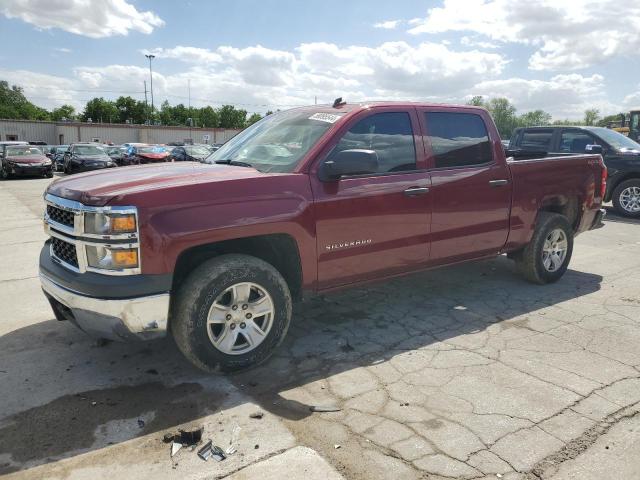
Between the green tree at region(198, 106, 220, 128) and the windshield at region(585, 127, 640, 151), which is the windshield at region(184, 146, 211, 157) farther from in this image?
the green tree at region(198, 106, 220, 128)

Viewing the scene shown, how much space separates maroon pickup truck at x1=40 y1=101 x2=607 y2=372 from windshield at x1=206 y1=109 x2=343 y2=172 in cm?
2

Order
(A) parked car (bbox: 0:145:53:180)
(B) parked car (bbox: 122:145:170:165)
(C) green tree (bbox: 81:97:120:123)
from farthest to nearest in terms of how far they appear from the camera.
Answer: (C) green tree (bbox: 81:97:120:123) → (B) parked car (bbox: 122:145:170:165) → (A) parked car (bbox: 0:145:53:180)

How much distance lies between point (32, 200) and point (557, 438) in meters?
15.1

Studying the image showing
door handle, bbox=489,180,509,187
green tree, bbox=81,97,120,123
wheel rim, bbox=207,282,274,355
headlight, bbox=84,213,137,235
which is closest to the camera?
headlight, bbox=84,213,137,235

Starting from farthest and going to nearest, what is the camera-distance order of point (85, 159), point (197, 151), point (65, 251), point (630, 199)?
point (197, 151), point (85, 159), point (630, 199), point (65, 251)

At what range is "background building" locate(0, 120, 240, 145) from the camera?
58.4m

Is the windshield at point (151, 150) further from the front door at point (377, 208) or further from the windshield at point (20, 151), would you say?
the front door at point (377, 208)

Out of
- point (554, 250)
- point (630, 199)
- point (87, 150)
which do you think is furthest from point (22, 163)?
point (554, 250)

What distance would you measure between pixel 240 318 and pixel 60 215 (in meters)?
1.43

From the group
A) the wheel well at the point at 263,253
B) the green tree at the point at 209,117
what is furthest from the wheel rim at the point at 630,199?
the green tree at the point at 209,117

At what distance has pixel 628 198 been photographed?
11.1m

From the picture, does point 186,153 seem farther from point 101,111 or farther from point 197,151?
point 101,111

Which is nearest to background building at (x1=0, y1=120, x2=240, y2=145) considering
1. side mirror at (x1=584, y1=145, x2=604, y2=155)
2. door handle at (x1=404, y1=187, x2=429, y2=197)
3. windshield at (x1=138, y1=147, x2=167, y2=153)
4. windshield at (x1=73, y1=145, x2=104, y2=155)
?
windshield at (x1=138, y1=147, x2=167, y2=153)

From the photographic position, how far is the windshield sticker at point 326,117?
409 centimetres
